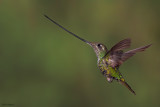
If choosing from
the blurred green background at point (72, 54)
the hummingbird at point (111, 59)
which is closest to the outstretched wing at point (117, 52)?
the hummingbird at point (111, 59)

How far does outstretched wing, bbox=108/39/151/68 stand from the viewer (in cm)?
238

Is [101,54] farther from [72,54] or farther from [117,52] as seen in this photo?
[72,54]

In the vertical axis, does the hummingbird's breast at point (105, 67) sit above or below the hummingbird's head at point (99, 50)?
below

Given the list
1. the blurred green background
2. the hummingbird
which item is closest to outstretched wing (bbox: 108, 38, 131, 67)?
the hummingbird

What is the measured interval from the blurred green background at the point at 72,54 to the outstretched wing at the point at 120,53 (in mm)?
2243

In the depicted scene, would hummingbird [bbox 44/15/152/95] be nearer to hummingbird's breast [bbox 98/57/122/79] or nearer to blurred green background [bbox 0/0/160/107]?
hummingbird's breast [bbox 98/57/122/79]

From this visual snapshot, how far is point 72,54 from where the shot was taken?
5262 mm

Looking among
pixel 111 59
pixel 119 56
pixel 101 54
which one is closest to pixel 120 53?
pixel 119 56

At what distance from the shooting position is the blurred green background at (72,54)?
492cm

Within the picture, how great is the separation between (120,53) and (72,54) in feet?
8.86

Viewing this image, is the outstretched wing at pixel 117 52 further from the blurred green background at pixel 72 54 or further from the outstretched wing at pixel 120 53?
the blurred green background at pixel 72 54

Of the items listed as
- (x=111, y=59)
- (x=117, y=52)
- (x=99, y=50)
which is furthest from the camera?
(x=99, y=50)

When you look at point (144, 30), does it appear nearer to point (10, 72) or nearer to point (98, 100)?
point (98, 100)

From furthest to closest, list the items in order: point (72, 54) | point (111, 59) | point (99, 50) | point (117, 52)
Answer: point (72, 54), point (99, 50), point (111, 59), point (117, 52)
